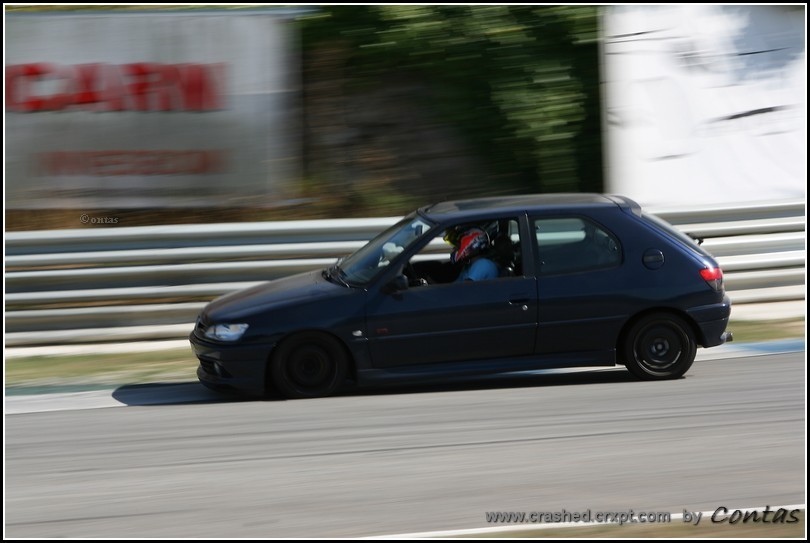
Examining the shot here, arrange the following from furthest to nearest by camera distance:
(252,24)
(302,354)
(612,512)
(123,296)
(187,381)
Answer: (252,24)
(123,296)
(187,381)
(302,354)
(612,512)

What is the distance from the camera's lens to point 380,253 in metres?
7.89

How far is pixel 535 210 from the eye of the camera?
7.75 meters

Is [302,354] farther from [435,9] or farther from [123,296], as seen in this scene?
[435,9]

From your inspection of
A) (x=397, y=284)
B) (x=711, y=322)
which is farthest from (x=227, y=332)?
(x=711, y=322)

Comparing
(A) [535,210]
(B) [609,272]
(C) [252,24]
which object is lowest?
(B) [609,272]

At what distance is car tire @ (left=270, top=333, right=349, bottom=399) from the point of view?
24.4ft

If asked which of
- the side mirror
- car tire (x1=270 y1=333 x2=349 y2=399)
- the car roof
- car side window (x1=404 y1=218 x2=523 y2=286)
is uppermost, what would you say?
the car roof

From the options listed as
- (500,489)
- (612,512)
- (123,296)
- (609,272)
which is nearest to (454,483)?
(500,489)

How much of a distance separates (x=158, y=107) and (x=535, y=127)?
4185 mm

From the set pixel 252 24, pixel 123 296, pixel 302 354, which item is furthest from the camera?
pixel 252 24

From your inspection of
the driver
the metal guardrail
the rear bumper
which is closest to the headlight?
the driver

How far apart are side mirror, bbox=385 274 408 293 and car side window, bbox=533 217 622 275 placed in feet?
3.31

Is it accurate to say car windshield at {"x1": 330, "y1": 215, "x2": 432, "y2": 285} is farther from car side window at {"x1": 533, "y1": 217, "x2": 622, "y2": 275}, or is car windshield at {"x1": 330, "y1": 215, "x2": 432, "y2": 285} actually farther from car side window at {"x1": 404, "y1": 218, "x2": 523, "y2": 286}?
car side window at {"x1": 533, "y1": 217, "x2": 622, "y2": 275}

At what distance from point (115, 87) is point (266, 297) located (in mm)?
4719
